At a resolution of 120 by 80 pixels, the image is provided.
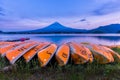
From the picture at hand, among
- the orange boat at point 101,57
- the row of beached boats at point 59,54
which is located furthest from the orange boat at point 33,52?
the orange boat at point 101,57

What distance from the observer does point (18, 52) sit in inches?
131

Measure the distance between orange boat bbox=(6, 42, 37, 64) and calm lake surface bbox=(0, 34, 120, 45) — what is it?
21cm

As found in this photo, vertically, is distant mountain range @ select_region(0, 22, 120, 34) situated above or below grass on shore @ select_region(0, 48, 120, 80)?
above

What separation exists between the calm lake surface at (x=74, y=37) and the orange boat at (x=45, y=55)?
363 millimetres

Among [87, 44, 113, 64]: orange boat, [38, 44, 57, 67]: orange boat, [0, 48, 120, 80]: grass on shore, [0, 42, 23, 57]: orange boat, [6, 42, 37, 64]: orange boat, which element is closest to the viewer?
[0, 48, 120, 80]: grass on shore

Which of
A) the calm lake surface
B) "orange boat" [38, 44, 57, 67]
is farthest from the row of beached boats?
the calm lake surface

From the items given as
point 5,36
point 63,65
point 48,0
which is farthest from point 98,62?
point 5,36

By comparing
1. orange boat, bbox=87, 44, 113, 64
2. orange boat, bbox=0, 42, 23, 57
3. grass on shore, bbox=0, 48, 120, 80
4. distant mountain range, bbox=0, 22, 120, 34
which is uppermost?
distant mountain range, bbox=0, 22, 120, 34

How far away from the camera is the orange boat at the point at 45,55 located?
2963 millimetres

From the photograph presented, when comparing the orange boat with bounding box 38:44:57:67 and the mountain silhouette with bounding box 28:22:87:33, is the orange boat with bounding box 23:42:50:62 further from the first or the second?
the mountain silhouette with bounding box 28:22:87:33

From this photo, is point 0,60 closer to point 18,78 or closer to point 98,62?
point 18,78

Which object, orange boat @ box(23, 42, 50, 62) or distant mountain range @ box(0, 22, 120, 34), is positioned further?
distant mountain range @ box(0, 22, 120, 34)

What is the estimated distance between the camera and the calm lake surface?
3.78 meters

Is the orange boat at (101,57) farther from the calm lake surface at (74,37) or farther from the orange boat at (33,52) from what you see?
the orange boat at (33,52)
